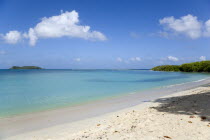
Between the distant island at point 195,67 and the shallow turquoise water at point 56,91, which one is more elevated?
the distant island at point 195,67

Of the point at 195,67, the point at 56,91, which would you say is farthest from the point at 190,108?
the point at 195,67

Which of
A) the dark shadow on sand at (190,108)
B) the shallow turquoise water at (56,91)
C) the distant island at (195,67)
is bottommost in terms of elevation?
the shallow turquoise water at (56,91)

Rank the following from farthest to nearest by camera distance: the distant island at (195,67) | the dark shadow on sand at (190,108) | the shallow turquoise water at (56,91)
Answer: the distant island at (195,67), the shallow turquoise water at (56,91), the dark shadow on sand at (190,108)

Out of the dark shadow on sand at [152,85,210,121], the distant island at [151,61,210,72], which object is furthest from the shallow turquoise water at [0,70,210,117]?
the distant island at [151,61,210,72]

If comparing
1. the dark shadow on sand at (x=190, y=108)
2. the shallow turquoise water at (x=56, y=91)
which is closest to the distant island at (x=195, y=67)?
the shallow turquoise water at (x=56, y=91)

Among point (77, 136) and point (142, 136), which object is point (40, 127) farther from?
point (142, 136)

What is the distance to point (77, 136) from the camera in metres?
4.73

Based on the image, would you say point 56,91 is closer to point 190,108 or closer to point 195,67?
point 190,108

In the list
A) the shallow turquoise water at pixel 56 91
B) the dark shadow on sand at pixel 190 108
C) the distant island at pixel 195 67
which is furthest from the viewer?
the distant island at pixel 195 67

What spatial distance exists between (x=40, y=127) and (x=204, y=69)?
4146 inches

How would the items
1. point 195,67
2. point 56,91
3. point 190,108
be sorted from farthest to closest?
point 195,67
point 56,91
point 190,108

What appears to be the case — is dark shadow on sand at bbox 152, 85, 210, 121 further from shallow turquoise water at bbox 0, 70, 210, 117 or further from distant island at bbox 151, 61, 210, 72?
distant island at bbox 151, 61, 210, 72

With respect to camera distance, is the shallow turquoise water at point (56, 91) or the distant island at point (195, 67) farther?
the distant island at point (195, 67)

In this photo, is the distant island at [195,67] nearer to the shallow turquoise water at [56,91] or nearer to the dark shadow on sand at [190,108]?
the shallow turquoise water at [56,91]
